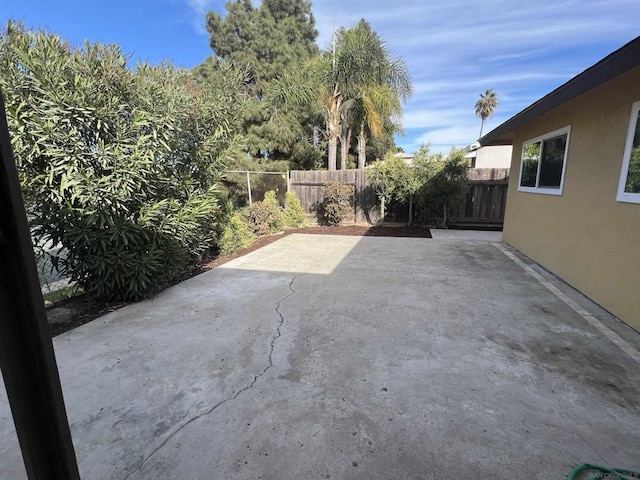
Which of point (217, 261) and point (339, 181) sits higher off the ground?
A: point (339, 181)

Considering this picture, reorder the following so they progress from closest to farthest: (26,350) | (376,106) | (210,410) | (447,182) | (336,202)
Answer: (26,350), (210,410), (447,182), (336,202), (376,106)

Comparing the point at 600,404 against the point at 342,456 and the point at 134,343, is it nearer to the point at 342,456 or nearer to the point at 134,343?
the point at 342,456

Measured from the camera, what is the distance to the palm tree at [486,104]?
3906 cm

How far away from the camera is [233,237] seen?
6.60 m

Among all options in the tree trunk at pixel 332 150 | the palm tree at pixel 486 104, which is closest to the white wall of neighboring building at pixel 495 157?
the tree trunk at pixel 332 150

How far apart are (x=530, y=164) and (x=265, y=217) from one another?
601 cm

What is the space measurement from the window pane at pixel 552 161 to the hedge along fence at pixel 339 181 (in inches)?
194

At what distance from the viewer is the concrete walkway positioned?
1.74 m

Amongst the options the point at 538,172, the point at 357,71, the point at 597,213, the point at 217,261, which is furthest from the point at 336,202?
the point at 597,213

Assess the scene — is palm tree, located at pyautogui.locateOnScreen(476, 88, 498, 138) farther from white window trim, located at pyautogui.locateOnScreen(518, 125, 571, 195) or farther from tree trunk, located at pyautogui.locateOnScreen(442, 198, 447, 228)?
white window trim, located at pyautogui.locateOnScreen(518, 125, 571, 195)

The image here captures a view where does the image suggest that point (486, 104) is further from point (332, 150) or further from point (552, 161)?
point (552, 161)

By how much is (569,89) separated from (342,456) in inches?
170

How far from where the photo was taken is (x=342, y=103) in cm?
1164

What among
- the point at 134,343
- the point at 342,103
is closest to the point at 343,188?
the point at 342,103
